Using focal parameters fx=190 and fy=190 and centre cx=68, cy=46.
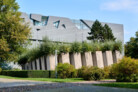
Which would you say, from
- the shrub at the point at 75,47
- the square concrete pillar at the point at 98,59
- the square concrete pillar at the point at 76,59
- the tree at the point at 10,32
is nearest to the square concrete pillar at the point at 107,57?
the square concrete pillar at the point at 98,59

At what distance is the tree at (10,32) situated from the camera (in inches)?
666

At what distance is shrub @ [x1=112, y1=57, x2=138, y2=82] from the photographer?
14727 millimetres

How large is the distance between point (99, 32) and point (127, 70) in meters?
39.6

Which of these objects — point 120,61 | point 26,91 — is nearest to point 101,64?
point 120,61

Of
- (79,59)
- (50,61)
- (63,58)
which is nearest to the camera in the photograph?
(50,61)

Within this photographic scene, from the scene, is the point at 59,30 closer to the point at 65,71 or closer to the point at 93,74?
the point at 65,71

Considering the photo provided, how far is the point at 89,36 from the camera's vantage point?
54438mm

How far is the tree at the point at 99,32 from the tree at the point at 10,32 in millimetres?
36059

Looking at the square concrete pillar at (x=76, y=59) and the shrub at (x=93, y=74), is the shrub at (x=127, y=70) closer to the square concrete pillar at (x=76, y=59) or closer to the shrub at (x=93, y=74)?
the shrub at (x=93, y=74)

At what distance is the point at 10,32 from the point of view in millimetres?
17125

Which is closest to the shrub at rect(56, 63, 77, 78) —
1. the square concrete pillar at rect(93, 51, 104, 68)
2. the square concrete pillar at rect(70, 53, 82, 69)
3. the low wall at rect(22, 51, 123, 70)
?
the low wall at rect(22, 51, 123, 70)

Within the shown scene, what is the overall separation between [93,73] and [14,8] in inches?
415

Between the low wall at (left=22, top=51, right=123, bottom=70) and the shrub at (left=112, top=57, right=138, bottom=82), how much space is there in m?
10.1

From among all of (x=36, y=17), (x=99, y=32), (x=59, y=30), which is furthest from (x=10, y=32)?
(x=99, y=32)
